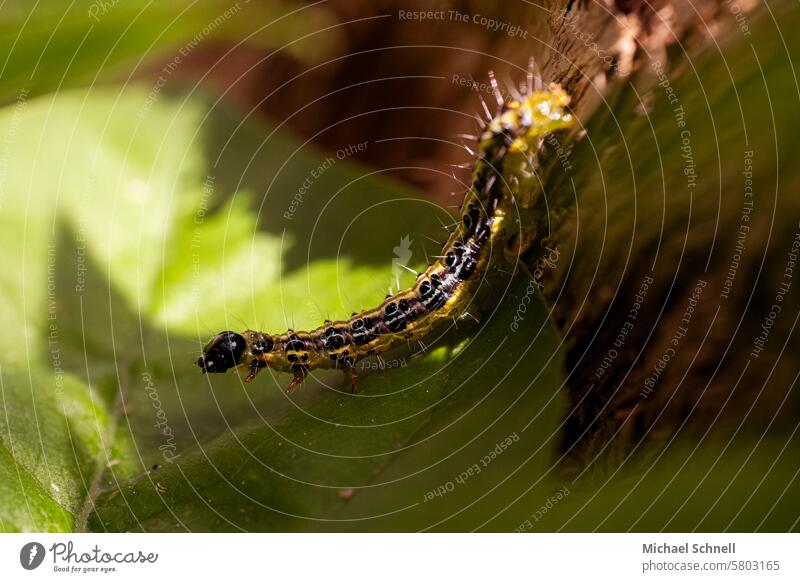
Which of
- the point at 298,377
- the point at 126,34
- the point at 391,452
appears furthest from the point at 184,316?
the point at 126,34

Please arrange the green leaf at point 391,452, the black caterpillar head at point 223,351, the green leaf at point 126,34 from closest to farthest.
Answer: the green leaf at point 391,452
the black caterpillar head at point 223,351
the green leaf at point 126,34

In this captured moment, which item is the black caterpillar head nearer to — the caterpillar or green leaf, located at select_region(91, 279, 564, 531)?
the caterpillar

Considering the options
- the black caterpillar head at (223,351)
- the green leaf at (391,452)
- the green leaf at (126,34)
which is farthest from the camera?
the green leaf at (126,34)

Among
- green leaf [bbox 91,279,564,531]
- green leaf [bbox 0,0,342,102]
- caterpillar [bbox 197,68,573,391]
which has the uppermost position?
green leaf [bbox 0,0,342,102]

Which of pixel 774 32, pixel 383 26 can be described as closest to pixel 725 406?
pixel 774 32

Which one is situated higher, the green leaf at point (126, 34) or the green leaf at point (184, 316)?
the green leaf at point (126, 34)

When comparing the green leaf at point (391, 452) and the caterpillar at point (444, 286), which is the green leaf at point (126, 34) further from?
the green leaf at point (391, 452)

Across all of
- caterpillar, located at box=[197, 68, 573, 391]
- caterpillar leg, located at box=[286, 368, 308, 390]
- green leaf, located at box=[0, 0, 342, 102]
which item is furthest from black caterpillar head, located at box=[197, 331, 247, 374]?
green leaf, located at box=[0, 0, 342, 102]

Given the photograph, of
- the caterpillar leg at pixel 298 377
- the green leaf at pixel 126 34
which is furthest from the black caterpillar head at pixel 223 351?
the green leaf at pixel 126 34
